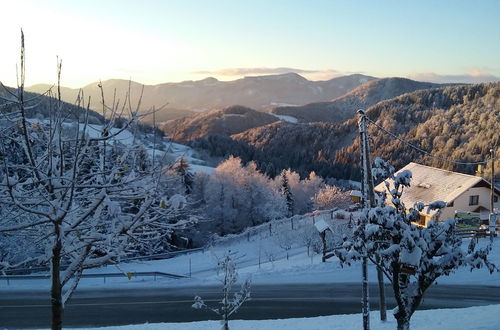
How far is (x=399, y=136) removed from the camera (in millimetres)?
131375

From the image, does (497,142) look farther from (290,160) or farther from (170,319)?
(170,319)

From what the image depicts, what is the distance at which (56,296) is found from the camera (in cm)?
671

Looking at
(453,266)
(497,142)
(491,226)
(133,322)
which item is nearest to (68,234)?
(453,266)

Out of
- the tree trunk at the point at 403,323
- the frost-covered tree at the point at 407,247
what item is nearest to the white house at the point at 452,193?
the tree trunk at the point at 403,323

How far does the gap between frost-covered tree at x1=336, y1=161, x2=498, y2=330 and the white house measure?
83.8 feet

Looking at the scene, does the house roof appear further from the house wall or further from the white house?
the house wall

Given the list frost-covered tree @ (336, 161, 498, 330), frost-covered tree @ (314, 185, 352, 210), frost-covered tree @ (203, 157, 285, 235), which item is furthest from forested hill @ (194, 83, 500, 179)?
frost-covered tree @ (336, 161, 498, 330)

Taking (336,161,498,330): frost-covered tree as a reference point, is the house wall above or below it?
below

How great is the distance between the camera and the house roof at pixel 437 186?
115ft

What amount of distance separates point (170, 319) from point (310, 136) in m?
143

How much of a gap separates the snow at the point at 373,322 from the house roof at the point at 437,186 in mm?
21656

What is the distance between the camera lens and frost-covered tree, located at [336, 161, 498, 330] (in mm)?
8320

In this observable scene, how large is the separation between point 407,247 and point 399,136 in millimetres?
130097

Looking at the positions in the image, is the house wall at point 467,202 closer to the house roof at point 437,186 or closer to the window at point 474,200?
the window at point 474,200
